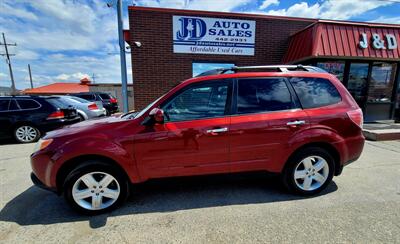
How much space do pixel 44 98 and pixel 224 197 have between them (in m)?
6.64

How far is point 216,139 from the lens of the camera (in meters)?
2.68

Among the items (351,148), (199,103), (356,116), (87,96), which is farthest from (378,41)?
(87,96)

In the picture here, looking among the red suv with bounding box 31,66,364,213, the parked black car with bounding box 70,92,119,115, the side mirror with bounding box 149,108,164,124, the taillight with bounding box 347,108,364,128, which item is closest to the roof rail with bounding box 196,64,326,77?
the red suv with bounding box 31,66,364,213

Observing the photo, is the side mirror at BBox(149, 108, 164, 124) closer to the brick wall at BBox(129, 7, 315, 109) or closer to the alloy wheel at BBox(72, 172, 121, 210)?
the alloy wheel at BBox(72, 172, 121, 210)

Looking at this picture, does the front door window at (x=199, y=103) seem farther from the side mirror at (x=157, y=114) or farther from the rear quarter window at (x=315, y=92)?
the rear quarter window at (x=315, y=92)

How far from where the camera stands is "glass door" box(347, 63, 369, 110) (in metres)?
7.83

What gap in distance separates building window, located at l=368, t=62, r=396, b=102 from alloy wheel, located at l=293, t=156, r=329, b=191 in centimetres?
727

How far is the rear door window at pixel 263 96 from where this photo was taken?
281 cm

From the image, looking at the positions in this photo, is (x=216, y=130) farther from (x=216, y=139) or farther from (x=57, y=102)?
(x=57, y=102)

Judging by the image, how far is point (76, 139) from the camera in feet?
8.14

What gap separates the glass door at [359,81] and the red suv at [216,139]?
6183mm

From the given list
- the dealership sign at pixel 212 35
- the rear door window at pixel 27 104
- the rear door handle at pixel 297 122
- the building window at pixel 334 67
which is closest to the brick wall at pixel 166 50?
the dealership sign at pixel 212 35

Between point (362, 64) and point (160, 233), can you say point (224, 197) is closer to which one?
point (160, 233)

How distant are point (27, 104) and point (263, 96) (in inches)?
288
